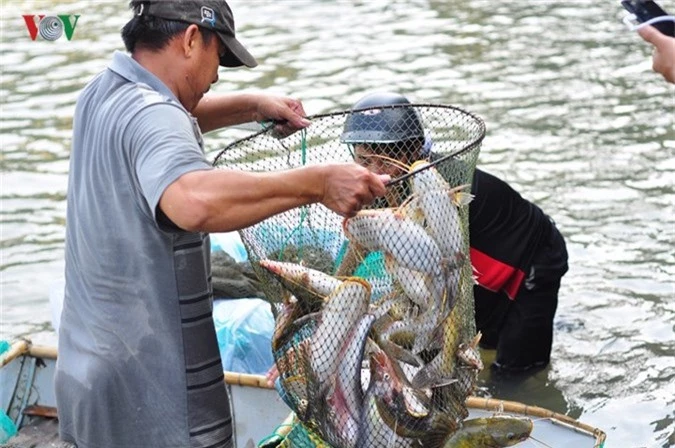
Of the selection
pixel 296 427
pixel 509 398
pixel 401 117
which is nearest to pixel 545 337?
pixel 509 398

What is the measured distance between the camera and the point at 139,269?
340 centimetres

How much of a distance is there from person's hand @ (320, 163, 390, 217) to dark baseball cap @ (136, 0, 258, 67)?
0.65m

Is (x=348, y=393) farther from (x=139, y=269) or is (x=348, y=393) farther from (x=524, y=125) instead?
(x=524, y=125)

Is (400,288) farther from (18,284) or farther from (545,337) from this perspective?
(18,284)

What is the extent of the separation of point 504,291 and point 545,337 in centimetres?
41

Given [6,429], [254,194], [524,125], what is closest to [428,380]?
[254,194]

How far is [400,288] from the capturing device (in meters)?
3.60

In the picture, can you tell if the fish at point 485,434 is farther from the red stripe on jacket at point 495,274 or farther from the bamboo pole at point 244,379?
the red stripe on jacket at point 495,274

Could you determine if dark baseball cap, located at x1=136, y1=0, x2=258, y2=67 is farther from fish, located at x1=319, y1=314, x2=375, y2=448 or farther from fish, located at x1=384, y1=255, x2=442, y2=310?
fish, located at x1=319, y1=314, x2=375, y2=448

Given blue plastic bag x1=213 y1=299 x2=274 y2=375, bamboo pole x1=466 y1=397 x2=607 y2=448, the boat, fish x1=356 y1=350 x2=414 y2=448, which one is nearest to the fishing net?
fish x1=356 y1=350 x2=414 y2=448

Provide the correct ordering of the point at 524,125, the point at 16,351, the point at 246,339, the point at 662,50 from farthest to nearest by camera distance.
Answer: the point at 524,125 → the point at 246,339 → the point at 16,351 → the point at 662,50

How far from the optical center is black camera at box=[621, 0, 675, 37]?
147 inches

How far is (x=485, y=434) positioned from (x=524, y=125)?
6.68 meters

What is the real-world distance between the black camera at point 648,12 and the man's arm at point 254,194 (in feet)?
3.92
